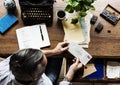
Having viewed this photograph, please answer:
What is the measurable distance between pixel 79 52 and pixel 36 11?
0.41 metres

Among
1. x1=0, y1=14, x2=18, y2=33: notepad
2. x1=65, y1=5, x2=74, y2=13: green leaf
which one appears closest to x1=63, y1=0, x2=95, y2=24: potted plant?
x1=65, y1=5, x2=74, y2=13: green leaf

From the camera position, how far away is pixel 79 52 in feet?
6.30

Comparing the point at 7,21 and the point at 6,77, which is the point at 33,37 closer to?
the point at 7,21

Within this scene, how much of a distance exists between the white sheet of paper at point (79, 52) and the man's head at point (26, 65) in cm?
40

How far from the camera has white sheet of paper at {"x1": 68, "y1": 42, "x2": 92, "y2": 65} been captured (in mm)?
1913

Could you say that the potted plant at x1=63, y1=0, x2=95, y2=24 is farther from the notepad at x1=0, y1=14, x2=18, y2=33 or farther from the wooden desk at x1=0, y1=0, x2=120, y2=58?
the notepad at x1=0, y1=14, x2=18, y2=33

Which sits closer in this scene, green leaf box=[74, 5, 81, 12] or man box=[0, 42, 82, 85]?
man box=[0, 42, 82, 85]

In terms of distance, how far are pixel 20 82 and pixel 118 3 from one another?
0.99 meters

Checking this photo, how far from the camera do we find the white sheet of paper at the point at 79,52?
1913 millimetres

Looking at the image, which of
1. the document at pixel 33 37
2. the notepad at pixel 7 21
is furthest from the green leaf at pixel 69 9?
the notepad at pixel 7 21

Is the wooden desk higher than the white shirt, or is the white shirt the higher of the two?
the wooden desk

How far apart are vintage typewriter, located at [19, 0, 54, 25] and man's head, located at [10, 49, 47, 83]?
0.42 meters

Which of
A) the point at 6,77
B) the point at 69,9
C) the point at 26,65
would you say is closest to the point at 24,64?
the point at 26,65

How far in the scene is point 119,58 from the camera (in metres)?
1.96
